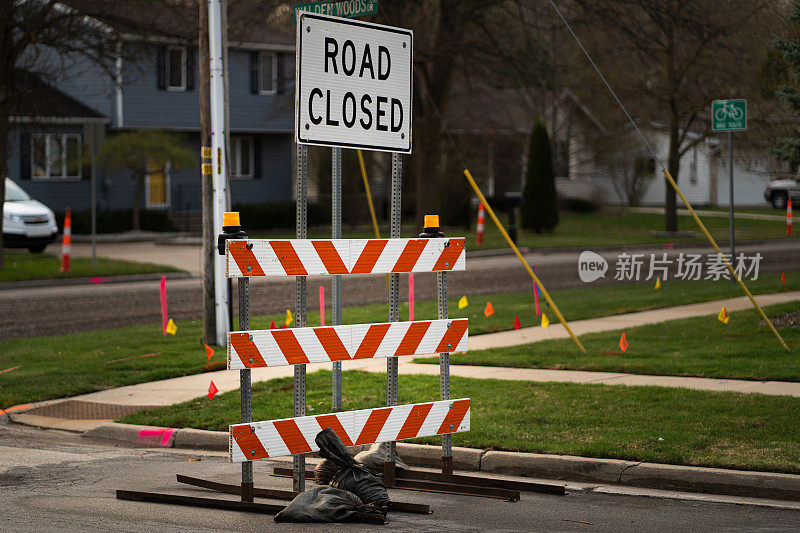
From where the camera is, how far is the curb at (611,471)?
6410 mm

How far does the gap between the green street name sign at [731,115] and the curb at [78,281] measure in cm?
1200

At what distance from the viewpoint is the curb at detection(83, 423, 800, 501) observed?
21.0 ft

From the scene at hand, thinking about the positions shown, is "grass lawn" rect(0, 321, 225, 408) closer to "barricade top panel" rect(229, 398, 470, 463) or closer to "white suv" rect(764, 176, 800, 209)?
"barricade top panel" rect(229, 398, 470, 463)

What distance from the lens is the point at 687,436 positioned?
24.1ft

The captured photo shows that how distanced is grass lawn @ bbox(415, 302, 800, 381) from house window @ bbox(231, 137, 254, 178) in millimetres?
31026

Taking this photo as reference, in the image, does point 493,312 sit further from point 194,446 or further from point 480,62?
point 480,62

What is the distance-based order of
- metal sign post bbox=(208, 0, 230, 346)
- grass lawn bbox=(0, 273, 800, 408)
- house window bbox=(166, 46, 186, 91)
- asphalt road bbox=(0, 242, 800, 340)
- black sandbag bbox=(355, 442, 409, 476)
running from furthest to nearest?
house window bbox=(166, 46, 186, 91) → asphalt road bbox=(0, 242, 800, 340) → metal sign post bbox=(208, 0, 230, 346) → grass lawn bbox=(0, 273, 800, 408) → black sandbag bbox=(355, 442, 409, 476)

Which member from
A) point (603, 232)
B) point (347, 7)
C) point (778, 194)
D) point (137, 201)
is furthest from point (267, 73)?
point (347, 7)

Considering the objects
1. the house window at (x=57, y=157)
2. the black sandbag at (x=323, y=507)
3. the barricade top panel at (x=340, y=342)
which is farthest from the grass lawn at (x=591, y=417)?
the house window at (x=57, y=157)

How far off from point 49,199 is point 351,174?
11173mm

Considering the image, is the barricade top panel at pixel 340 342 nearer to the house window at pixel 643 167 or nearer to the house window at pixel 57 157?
the house window at pixel 57 157

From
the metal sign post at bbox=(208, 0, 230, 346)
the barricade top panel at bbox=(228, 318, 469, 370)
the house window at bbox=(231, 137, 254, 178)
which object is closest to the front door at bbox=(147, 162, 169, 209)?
the house window at bbox=(231, 137, 254, 178)

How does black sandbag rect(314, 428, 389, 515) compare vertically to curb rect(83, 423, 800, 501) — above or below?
above

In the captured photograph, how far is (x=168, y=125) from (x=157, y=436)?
3219cm
